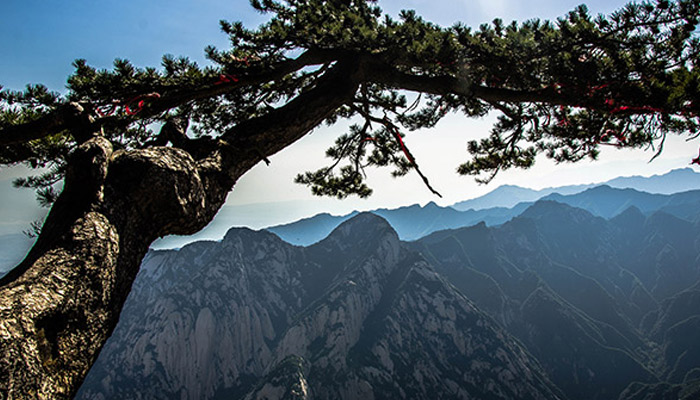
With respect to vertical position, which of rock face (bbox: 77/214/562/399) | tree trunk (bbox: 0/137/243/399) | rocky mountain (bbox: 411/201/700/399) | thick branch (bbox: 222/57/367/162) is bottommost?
rocky mountain (bbox: 411/201/700/399)

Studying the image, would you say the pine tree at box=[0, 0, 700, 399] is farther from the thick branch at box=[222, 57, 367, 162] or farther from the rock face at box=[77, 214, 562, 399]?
the rock face at box=[77, 214, 562, 399]

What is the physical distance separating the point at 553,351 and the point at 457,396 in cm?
6072

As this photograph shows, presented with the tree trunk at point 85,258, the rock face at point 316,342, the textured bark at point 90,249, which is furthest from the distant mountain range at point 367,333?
the tree trunk at point 85,258

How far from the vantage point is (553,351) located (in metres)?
117

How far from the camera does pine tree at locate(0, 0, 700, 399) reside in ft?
6.57

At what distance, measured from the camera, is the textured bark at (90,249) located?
1710 mm

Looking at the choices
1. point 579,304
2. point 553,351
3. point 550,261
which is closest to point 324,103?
point 553,351

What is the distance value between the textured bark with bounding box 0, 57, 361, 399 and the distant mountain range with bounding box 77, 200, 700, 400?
239 feet

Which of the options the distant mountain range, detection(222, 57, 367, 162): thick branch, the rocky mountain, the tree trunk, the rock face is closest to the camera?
the tree trunk

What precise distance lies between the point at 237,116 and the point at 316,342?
9390 centimetres

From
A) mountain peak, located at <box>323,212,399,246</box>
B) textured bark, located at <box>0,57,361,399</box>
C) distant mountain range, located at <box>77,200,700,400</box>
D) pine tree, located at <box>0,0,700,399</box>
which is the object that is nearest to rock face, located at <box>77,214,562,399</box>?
distant mountain range, located at <box>77,200,700,400</box>

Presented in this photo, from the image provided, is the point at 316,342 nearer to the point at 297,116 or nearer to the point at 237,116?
the point at 237,116

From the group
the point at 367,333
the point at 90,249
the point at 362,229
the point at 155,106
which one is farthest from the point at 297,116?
the point at 362,229

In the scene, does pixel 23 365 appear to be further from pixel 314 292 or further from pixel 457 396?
pixel 314 292
